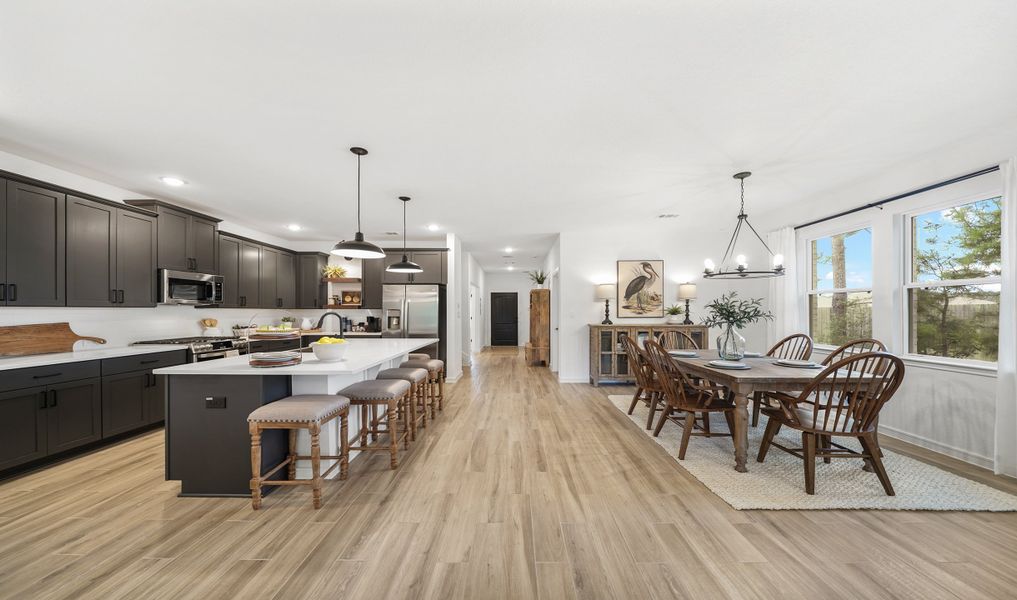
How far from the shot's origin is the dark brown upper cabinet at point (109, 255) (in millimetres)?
3330

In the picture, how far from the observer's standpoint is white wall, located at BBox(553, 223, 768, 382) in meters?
6.21

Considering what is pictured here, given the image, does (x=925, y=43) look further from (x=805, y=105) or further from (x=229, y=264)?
(x=229, y=264)

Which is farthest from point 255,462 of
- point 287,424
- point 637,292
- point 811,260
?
point 811,260

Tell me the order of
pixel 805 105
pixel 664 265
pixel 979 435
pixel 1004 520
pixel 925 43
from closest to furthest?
pixel 925 43, pixel 1004 520, pixel 805 105, pixel 979 435, pixel 664 265

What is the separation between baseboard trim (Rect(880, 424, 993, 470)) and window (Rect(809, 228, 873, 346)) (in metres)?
0.94

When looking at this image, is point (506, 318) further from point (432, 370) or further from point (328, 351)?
point (328, 351)

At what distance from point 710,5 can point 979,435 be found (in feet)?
12.6

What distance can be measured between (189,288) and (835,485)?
631cm

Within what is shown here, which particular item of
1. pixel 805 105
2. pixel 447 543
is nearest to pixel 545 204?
pixel 805 105

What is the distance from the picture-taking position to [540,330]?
26.5 ft

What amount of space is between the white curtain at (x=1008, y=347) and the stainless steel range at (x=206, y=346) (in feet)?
22.7

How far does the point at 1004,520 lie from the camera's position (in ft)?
7.07

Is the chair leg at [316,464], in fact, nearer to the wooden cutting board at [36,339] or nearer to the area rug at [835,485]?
the area rug at [835,485]

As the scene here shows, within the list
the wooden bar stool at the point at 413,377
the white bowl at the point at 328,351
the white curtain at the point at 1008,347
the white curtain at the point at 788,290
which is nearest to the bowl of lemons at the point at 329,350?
the white bowl at the point at 328,351
